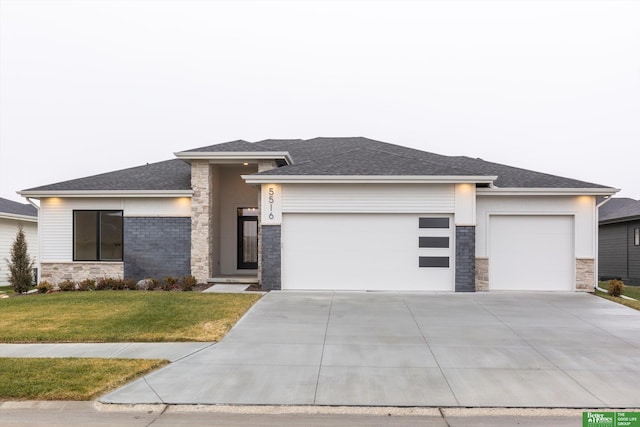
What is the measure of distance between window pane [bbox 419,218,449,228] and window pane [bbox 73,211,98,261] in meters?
11.8

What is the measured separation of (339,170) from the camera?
1351 centimetres

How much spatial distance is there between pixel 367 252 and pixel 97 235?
995 centimetres

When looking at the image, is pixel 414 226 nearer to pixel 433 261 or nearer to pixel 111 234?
pixel 433 261

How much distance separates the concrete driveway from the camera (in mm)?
5441

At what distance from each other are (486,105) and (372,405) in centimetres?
8558

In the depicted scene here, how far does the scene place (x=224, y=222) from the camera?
56.4ft

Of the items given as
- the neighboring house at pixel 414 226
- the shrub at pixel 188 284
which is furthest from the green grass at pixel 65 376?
the neighboring house at pixel 414 226

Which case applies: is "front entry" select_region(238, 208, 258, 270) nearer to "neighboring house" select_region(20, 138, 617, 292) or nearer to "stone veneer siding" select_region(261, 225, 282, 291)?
"neighboring house" select_region(20, 138, 617, 292)

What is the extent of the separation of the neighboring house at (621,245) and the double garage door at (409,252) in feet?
39.1

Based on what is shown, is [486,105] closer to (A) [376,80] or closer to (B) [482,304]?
(A) [376,80]

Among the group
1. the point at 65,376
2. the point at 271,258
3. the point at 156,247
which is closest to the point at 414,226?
the point at 271,258

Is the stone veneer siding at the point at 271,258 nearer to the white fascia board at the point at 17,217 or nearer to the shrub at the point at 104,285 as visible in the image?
the shrub at the point at 104,285

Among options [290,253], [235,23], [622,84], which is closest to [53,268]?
[290,253]

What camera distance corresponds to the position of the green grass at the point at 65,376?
214 inches
